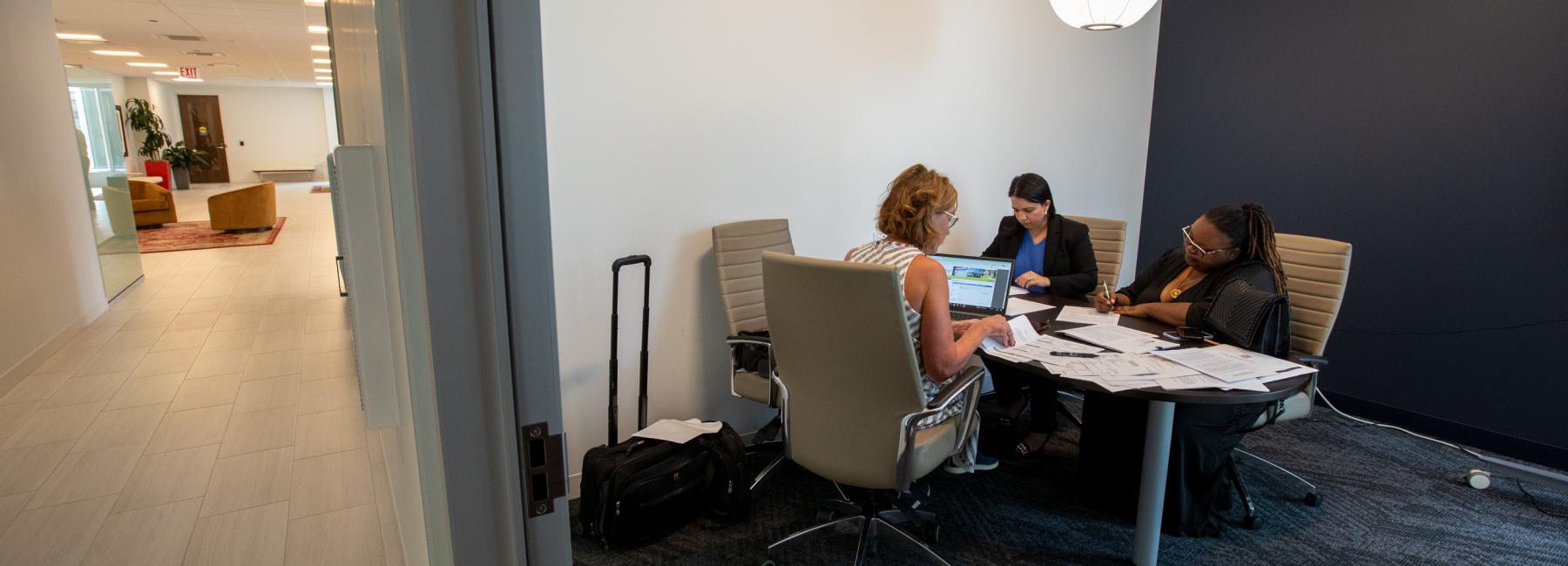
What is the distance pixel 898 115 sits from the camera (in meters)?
3.69

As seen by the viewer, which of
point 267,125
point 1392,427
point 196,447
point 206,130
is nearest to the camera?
point 196,447

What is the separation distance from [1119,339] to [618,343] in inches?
73.5

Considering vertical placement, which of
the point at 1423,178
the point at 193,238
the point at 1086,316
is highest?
the point at 1423,178

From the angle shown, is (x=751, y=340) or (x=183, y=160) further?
(x=183, y=160)

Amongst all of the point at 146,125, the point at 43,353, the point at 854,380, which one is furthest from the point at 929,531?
the point at 146,125

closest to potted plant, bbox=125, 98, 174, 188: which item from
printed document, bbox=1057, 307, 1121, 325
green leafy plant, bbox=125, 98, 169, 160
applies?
green leafy plant, bbox=125, 98, 169, 160

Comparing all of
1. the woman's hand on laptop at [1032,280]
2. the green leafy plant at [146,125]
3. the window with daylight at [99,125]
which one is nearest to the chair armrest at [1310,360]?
the woman's hand on laptop at [1032,280]

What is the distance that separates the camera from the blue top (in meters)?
3.56

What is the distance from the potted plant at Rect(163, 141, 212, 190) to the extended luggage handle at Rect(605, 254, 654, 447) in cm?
1590

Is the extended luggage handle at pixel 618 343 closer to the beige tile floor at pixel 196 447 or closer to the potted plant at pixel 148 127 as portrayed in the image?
the beige tile floor at pixel 196 447

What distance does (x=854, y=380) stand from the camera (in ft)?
6.72

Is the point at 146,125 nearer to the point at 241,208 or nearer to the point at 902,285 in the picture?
the point at 241,208

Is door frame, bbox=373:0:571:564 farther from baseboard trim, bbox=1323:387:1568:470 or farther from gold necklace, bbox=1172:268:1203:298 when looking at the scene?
baseboard trim, bbox=1323:387:1568:470

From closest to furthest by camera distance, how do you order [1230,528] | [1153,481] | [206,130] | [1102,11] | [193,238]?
[1153,481] < [1230,528] < [1102,11] < [193,238] < [206,130]
